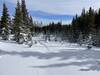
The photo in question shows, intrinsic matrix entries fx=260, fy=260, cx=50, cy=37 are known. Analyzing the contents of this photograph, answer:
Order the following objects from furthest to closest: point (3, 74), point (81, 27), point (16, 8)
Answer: point (81, 27), point (16, 8), point (3, 74)

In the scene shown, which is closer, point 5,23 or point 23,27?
point 23,27

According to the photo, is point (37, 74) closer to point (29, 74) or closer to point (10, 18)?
point (29, 74)

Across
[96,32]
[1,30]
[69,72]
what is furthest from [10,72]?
[96,32]

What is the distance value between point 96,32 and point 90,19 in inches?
161

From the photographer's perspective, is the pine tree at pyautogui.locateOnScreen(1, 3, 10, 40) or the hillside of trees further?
the pine tree at pyautogui.locateOnScreen(1, 3, 10, 40)

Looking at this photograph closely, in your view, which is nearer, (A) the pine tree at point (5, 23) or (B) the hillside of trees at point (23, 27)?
(B) the hillside of trees at point (23, 27)

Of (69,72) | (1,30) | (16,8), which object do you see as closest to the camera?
(69,72)

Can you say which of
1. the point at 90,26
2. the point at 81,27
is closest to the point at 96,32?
the point at 90,26

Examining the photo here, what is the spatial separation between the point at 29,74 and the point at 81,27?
66710mm

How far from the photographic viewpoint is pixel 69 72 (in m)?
14.9

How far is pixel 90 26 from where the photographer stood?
6975cm

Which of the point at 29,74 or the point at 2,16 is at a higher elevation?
the point at 2,16

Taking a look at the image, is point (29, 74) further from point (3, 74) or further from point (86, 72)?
point (86, 72)

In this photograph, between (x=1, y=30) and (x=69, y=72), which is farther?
(x=1, y=30)
